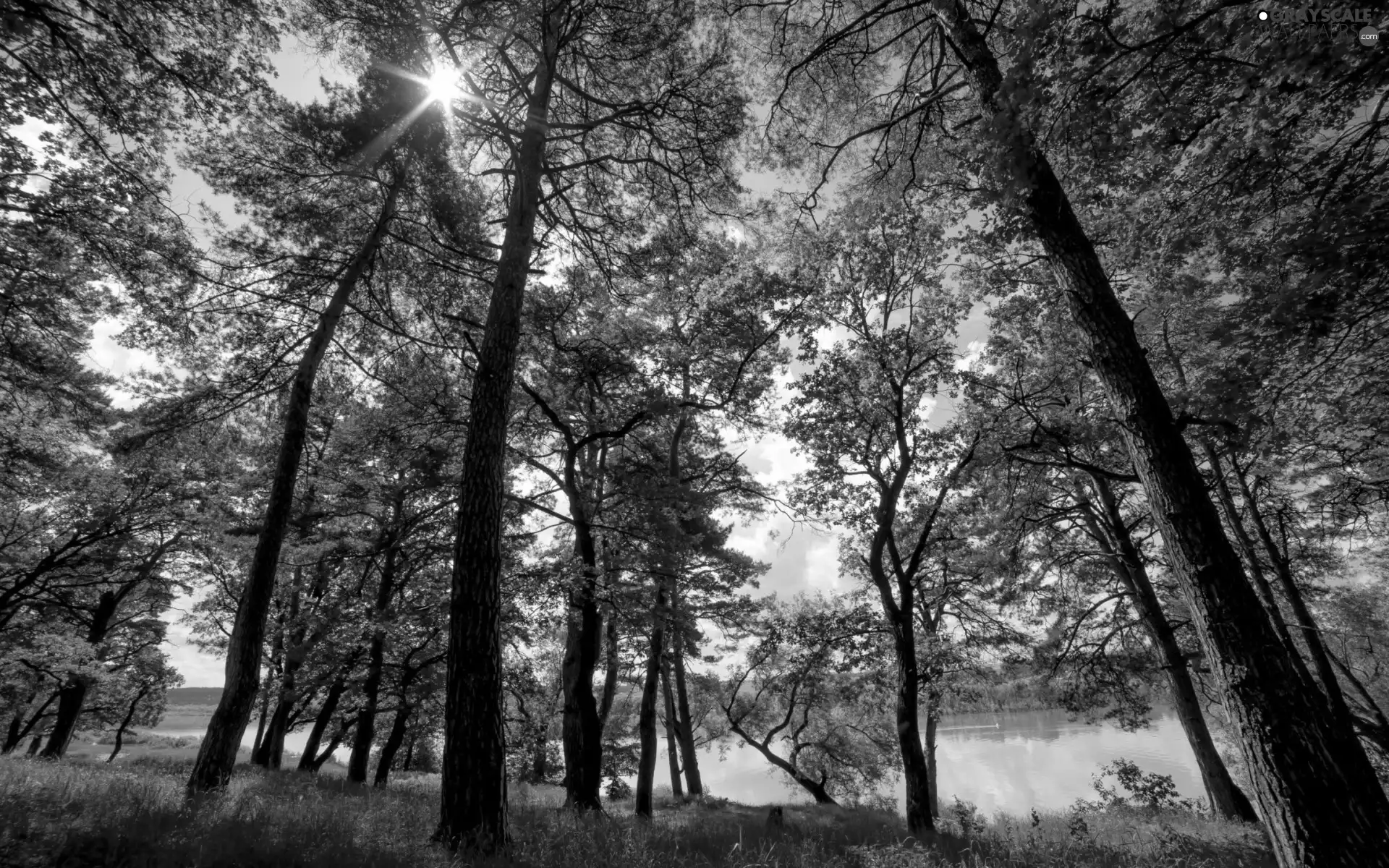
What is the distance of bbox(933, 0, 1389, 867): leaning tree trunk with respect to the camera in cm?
307

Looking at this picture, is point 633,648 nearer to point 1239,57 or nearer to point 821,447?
point 821,447

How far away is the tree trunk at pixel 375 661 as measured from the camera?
13.4m

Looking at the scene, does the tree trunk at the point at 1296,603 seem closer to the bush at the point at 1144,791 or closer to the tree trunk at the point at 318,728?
the bush at the point at 1144,791

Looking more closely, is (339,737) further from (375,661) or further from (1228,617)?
(1228,617)

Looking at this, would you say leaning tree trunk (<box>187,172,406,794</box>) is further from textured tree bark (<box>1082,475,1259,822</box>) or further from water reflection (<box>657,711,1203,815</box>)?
water reflection (<box>657,711,1203,815</box>)

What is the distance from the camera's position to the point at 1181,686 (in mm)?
11477

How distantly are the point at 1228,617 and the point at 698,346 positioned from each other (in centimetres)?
1073

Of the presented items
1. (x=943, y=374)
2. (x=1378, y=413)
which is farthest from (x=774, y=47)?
(x=1378, y=413)

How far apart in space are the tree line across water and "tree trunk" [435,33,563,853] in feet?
0.13

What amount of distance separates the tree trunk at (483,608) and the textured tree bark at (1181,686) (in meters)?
12.2

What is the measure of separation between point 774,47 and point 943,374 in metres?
6.99

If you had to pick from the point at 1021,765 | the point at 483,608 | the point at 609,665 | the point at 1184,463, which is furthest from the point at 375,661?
the point at 1021,765

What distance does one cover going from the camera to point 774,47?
791 centimetres

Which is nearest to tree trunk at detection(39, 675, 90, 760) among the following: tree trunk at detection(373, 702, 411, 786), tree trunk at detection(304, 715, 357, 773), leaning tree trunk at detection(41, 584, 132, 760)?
leaning tree trunk at detection(41, 584, 132, 760)
